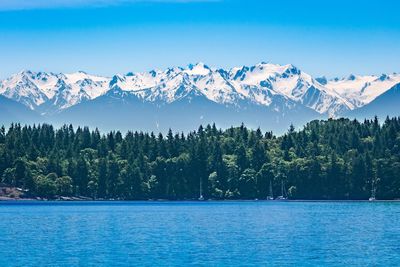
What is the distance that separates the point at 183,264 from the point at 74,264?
9519mm

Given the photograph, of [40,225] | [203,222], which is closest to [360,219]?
[203,222]

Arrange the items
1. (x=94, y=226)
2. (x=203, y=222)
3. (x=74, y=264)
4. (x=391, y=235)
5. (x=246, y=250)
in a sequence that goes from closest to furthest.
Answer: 1. (x=74, y=264)
2. (x=246, y=250)
3. (x=391, y=235)
4. (x=94, y=226)
5. (x=203, y=222)

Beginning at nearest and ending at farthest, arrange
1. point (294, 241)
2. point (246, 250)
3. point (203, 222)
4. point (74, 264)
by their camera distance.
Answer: point (74, 264) < point (246, 250) < point (294, 241) < point (203, 222)

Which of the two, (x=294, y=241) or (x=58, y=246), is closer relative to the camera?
(x=58, y=246)

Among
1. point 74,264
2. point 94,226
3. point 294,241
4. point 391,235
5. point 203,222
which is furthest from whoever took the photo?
point 203,222

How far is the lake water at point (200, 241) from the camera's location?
253ft

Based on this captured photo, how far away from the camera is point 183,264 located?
7400cm

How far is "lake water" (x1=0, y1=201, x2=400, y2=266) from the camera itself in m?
77.1

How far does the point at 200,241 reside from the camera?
9406 centimetres

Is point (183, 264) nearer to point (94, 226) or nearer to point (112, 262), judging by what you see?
point (112, 262)

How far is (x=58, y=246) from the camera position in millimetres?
88000

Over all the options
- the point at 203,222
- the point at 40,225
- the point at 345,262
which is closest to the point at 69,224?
the point at 40,225

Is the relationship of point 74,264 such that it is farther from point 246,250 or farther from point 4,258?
point 246,250

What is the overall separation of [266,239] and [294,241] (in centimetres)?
385
